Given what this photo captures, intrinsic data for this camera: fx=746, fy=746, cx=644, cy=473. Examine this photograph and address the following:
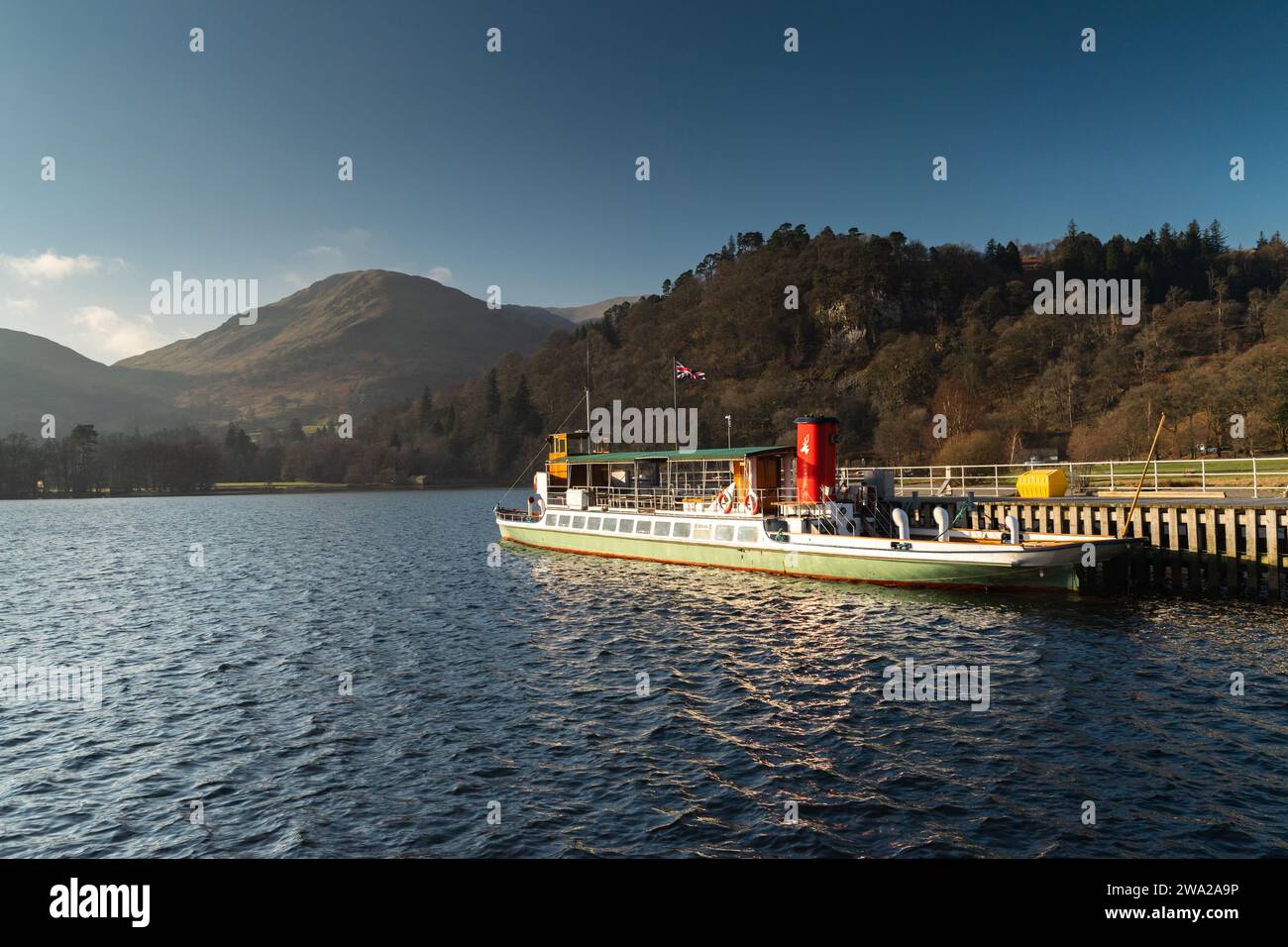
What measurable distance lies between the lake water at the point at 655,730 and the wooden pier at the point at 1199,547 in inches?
93.5

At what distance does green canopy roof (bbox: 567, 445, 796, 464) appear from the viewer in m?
44.1

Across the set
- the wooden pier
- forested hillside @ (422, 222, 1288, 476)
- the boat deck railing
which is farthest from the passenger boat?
forested hillside @ (422, 222, 1288, 476)

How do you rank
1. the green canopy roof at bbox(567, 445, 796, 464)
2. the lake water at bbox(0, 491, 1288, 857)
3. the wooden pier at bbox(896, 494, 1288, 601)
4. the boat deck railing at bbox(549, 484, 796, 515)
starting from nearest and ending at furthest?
the lake water at bbox(0, 491, 1288, 857)
the wooden pier at bbox(896, 494, 1288, 601)
the green canopy roof at bbox(567, 445, 796, 464)
the boat deck railing at bbox(549, 484, 796, 515)

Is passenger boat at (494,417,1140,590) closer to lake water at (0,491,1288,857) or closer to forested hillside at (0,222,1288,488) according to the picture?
lake water at (0,491,1288,857)

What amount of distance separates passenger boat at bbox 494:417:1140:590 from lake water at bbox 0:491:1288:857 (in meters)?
1.60

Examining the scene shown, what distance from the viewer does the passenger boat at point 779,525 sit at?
34.4m

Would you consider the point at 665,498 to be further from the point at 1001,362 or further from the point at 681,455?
the point at 1001,362

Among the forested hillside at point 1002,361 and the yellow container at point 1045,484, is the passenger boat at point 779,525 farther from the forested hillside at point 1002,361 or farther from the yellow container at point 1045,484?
the forested hillside at point 1002,361

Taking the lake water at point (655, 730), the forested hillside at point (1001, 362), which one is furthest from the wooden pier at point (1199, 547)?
the forested hillside at point (1001, 362)

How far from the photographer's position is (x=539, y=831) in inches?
561
